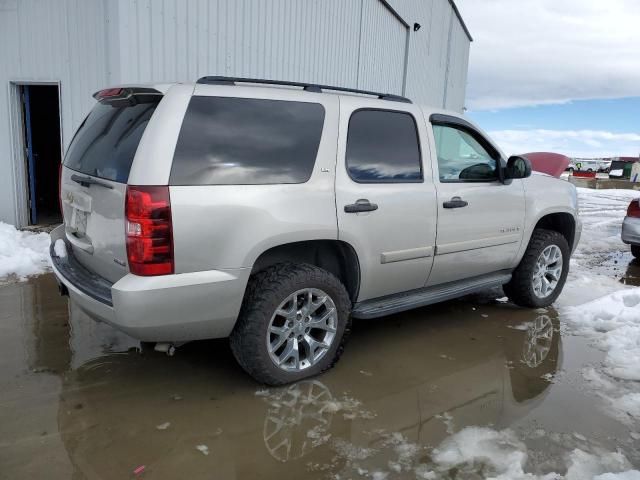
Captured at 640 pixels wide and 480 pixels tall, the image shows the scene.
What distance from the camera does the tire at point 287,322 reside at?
322 cm

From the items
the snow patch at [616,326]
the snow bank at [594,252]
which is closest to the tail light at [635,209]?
the snow bank at [594,252]

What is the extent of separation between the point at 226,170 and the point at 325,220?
0.72m

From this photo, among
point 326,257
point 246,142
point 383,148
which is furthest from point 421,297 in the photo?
point 246,142

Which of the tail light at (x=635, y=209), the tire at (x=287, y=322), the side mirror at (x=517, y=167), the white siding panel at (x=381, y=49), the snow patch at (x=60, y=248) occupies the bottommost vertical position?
the tire at (x=287, y=322)

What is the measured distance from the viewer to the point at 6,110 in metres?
7.68

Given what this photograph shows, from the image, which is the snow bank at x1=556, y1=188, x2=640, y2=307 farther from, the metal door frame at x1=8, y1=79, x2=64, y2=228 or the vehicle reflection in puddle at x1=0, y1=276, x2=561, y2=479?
the metal door frame at x1=8, y1=79, x2=64, y2=228

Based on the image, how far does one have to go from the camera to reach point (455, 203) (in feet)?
13.6

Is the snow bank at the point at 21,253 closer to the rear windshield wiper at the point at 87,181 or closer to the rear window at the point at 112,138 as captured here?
the rear window at the point at 112,138

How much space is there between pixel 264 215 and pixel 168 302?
73 centimetres

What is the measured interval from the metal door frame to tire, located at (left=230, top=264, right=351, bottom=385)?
5685mm

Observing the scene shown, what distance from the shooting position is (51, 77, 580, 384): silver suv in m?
2.89

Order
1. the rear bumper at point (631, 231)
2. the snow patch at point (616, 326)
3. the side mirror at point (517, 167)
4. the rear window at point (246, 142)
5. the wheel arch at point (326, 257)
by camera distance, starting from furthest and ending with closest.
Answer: the rear bumper at point (631, 231) → the side mirror at point (517, 167) → the snow patch at point (616, 326) → the wheel arch at point (326, 257) → the rear window at point (246, 142)

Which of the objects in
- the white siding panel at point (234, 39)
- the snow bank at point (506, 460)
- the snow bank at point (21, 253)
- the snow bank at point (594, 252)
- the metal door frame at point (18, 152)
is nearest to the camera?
the snow bank at point (506, 460)

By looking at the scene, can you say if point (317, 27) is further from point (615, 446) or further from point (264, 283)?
point (615, 446)
